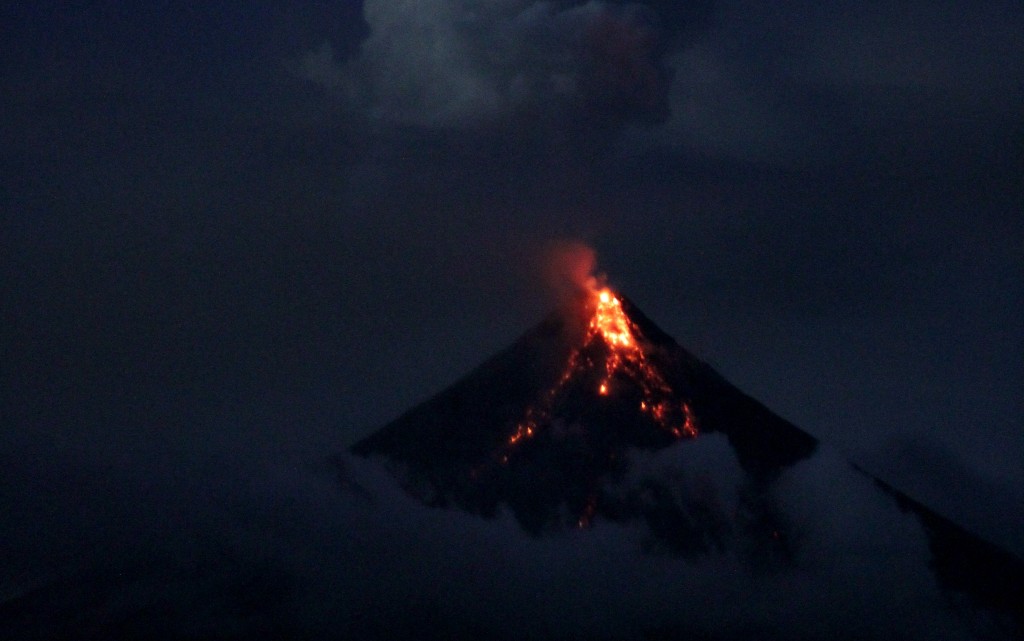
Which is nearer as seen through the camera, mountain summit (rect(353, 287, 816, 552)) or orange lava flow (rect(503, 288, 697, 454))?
mountain summit (rect(353, 287, 816, 552))

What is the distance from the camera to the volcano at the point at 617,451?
233ft

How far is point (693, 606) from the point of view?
7175 centimetres

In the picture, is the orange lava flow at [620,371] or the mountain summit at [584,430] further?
the orange lava flow at [620,371]

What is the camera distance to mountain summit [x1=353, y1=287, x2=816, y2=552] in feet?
233

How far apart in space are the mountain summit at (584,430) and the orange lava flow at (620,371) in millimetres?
33

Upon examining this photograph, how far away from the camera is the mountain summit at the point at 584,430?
71.0m

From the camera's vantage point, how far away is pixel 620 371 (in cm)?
7212

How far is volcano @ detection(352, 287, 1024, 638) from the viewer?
7112 cm

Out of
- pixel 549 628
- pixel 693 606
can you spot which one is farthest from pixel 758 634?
pixel 549 628

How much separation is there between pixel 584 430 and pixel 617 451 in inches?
50.8

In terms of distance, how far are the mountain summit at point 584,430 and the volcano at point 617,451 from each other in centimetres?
5

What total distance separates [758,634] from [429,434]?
1310 cm

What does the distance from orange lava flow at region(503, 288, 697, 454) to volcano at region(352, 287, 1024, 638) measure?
1.8 inches

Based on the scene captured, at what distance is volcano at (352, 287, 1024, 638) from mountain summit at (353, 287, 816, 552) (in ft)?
0.15
